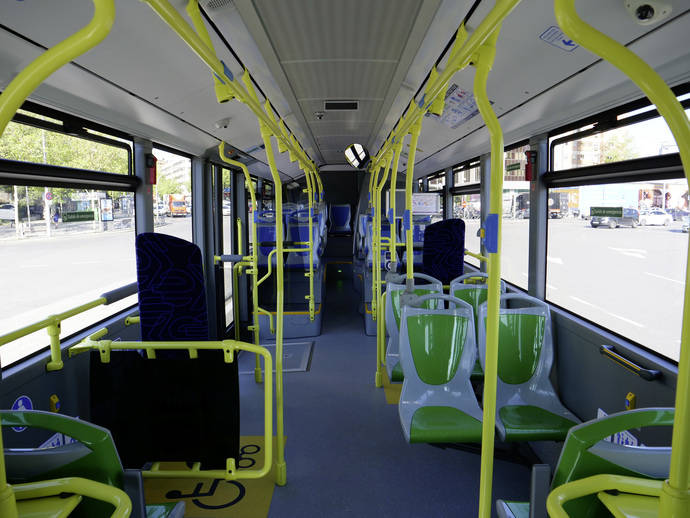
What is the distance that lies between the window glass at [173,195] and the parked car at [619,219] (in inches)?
137

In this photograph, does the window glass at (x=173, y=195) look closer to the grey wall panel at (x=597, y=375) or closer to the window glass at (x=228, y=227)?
the window glass at (x=228, y=227)

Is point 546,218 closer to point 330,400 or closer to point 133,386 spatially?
point 330,400

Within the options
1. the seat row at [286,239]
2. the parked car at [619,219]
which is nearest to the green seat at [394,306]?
the parked car at [619,219]

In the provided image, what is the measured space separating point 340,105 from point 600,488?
409 cm

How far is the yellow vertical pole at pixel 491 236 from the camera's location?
1727mm

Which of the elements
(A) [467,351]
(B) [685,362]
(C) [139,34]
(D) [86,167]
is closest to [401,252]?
(A) [467,351]

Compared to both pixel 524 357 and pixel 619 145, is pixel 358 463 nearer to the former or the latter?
pixel 524 357

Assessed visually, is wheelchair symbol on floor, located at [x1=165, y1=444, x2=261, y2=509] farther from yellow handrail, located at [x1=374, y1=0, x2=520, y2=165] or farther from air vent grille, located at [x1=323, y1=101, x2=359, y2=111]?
air vent grille, located at [x1=323, y1=101, x2=359, y2=111]

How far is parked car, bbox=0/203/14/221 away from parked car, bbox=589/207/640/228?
3520 millimetres

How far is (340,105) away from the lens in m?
4.58

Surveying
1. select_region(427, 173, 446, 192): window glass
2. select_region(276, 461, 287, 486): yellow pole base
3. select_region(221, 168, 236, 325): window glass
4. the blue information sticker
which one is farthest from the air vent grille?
the blue information sticker

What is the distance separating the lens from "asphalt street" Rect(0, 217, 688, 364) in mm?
2455

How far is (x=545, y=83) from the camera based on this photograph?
2.74 metres

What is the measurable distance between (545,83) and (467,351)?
6.03ft
